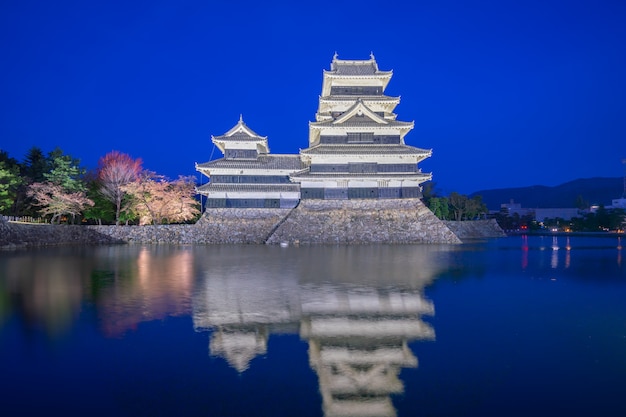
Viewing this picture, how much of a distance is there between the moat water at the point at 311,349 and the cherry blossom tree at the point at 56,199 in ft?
95.1

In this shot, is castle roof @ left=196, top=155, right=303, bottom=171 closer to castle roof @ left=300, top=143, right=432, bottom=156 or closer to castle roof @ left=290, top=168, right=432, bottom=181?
castle roof @ left=300, top=143, right=432, bottom=156

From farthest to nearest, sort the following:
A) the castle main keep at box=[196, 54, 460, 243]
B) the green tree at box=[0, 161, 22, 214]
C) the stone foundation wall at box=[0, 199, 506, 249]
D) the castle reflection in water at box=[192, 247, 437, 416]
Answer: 1. the castle main keep at box=[196, 54, 460, 243]
2. the stone foundation wall at box=[0, 199, 506, 249]
3. the green tree at box=[0, 161, 22, 214]
4. the castle reflection in water at box=[192, 247, 437, 416]

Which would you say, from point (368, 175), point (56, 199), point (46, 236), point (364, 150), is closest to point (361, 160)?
point (364, 150)

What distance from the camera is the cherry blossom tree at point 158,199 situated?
40.6m

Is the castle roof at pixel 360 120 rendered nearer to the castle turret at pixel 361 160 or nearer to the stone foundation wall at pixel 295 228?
the castle turret at pixel 361 160

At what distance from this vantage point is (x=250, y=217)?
39.0m

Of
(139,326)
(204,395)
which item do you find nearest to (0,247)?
(139,326)

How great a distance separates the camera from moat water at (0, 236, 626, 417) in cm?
485

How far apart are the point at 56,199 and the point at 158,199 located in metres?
Answer: 8.88

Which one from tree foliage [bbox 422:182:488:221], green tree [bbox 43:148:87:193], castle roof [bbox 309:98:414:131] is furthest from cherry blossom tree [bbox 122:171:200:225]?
tree foliage [bbox 422:182:488:221]

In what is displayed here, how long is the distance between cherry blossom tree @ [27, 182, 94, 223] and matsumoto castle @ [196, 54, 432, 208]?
38.6 ft

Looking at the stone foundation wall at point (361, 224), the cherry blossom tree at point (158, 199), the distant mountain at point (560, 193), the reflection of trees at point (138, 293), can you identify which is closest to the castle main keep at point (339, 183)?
the stone foundation wall at point (361, 224)

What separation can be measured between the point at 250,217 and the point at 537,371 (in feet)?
113

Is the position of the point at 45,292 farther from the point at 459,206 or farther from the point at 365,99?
the point at 459,206
